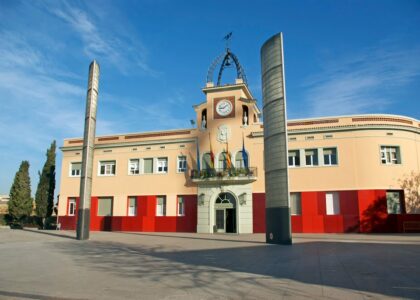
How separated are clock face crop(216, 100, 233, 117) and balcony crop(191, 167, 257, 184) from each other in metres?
5.29

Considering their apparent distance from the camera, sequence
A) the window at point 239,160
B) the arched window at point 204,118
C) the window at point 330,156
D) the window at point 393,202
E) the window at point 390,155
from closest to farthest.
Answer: the window at point 393,202, the window at point 390,155, the window at point 330,156, the window at point 239,160, the arched window at point 204,118

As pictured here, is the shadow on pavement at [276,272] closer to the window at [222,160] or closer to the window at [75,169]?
the window at [222,160]

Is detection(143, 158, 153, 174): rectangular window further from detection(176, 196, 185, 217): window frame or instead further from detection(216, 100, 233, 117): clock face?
detection(216, 100, 233, 117): clock face

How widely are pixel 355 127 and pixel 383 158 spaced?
3219 millimetres

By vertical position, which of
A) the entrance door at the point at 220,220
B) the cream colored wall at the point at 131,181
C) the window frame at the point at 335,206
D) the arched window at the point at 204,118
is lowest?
the entrance door at the point at 220,220

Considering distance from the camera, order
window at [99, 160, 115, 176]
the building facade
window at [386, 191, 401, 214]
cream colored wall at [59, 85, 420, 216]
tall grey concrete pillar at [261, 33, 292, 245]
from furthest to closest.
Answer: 1. window at [99, 160, 115, 176]
2. cream colored wall at [59, 85, 420, 216]
3. the building facade
4. window at [386, 191, 401, 214]
5. tall grey concrete pillar at [261, 33, 292, 245]

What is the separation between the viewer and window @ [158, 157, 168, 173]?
112 ft

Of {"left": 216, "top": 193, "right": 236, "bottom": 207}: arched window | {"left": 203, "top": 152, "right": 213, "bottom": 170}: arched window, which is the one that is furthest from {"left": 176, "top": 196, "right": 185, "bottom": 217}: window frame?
{"left": 203, "top": 152, "right": 213, "bottom": 170}: arched window

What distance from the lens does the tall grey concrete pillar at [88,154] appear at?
23.4m

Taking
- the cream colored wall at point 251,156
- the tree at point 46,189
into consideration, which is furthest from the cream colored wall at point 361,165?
the tree at point 46,189

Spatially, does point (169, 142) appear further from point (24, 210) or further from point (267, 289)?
point (267, 289)

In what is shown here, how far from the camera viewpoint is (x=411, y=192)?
27.8m

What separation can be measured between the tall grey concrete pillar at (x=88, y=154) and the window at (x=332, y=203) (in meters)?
18.0

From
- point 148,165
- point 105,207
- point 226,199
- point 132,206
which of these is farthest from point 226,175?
point 105,207
